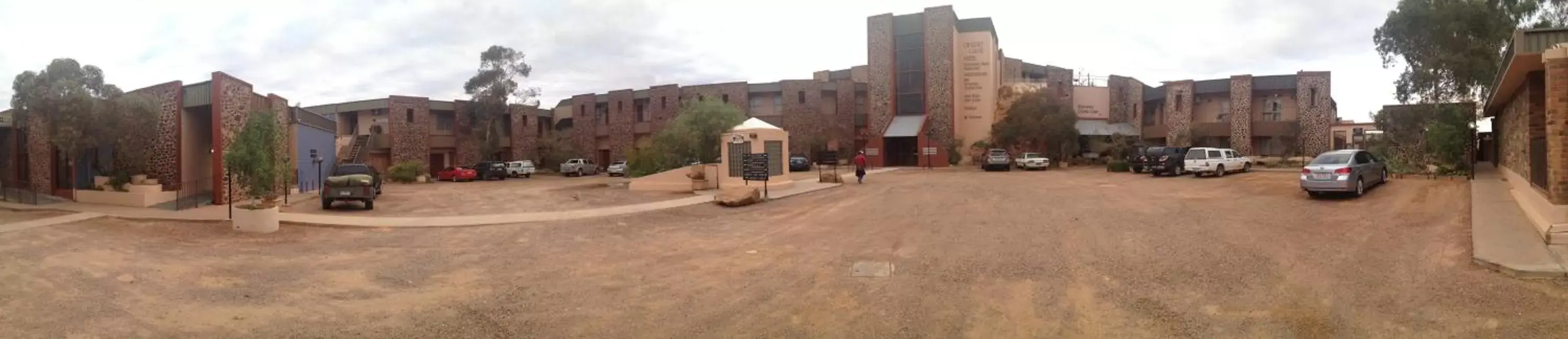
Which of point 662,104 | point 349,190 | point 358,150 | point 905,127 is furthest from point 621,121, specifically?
point 349,190

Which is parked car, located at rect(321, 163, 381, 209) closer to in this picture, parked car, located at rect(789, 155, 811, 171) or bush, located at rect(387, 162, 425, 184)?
bush, located at rect(387, 162, 425, 184)

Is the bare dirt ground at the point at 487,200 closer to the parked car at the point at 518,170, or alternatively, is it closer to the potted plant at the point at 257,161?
the potted plant at the point at 257,161

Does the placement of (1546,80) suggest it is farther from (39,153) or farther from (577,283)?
(39,153)

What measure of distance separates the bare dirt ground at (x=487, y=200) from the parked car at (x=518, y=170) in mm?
15702

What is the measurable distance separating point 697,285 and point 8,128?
3171cm

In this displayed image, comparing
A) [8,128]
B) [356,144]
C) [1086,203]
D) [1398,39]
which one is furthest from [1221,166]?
[356,144]

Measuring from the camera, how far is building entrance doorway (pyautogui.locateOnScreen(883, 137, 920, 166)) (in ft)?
171

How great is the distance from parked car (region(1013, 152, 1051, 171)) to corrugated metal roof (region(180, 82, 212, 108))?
1377 inches

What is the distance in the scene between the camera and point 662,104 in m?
57.9

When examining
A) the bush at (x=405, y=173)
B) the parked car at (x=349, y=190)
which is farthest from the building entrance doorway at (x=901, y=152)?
the parked car at (x=349, y=190)

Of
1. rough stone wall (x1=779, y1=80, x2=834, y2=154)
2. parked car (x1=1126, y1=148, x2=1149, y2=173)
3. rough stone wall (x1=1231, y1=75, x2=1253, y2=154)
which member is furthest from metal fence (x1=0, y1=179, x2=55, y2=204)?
rough stone wall (x1=1231, y1=75, x2=1253, y2=154)

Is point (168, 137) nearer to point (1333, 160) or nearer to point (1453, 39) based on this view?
point (1333, 160)

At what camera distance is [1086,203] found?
17641 mm

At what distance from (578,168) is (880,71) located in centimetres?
2112
